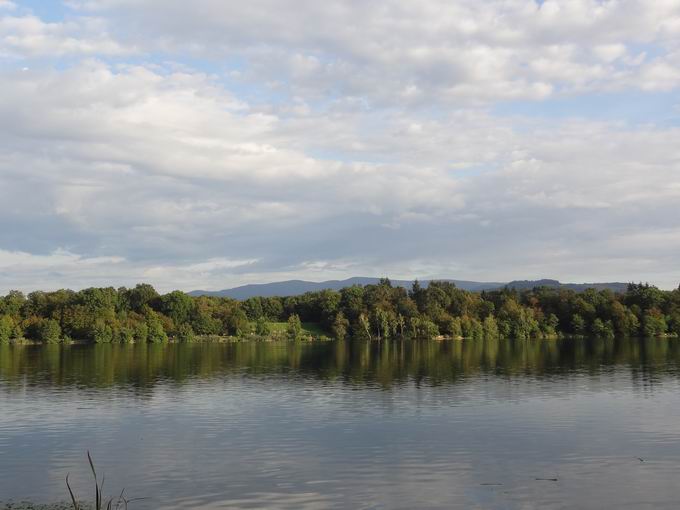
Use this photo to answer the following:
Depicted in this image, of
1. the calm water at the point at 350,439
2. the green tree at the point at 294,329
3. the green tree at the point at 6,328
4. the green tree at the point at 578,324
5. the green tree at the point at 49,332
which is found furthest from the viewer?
the green tree at the point at 578,324

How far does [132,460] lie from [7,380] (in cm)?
4373

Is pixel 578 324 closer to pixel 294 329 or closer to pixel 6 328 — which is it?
pixel 294 329

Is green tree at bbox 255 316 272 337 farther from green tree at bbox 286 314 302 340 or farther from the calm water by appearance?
the calm water

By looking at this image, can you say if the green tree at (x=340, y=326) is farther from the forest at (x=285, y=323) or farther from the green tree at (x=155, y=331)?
the green tree at (x=155, y=331)

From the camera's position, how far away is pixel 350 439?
123 feet

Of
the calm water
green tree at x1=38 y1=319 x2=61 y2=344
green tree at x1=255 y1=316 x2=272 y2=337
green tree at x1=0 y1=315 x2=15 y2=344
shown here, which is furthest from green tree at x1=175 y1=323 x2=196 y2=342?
the calm water

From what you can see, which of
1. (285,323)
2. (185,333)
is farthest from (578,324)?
(185,333)

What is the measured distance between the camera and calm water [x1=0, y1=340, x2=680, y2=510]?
2653cm

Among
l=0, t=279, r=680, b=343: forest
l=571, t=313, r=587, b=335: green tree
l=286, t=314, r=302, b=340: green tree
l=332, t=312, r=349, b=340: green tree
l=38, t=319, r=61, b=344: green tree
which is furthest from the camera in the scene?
l=571, t=313, r=587, b=335: green tree

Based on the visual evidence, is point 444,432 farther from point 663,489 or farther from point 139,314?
point 139,314

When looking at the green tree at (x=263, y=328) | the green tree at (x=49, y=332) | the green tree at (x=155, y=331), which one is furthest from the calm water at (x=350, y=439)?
the green tree at (x=263, y=328)

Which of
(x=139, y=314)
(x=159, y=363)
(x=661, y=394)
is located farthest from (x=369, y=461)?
(x=139, y=314)

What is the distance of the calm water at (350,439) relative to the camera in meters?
26.5

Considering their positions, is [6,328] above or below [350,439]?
above
